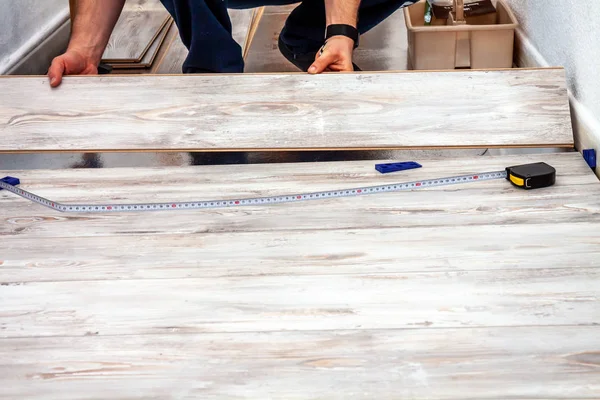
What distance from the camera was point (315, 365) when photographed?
3.81ft

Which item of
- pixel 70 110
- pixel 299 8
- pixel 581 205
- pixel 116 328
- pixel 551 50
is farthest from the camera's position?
pixel 299 8

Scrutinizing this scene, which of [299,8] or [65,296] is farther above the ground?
[299,8]

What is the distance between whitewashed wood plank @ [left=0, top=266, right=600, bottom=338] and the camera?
127 centimetres

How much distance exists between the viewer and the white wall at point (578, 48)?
1.87m

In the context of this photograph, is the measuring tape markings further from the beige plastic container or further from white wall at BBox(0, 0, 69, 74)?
white wall at BBox(0, 0, 69, 74)

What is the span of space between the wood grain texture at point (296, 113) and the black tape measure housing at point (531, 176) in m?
0.19

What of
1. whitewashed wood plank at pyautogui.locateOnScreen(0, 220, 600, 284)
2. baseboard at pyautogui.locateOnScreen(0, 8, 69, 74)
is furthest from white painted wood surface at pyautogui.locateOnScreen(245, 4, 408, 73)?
whitewashed wood plank at pyautogui.locateOnScreen(0, 220, 600, 284)

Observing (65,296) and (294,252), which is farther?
(294,252)

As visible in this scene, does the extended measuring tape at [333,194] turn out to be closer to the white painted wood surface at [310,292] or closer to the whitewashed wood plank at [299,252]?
the white painted wood surface at [310,292]

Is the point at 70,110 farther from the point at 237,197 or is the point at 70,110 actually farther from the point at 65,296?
the point at 65,296

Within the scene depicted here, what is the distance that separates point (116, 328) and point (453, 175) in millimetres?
877

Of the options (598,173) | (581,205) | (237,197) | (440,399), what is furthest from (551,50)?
(440,399)

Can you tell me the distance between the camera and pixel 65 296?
1.37m

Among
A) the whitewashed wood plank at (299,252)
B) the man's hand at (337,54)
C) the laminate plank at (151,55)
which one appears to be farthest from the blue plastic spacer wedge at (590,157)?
the laminate plank at (151,55)
